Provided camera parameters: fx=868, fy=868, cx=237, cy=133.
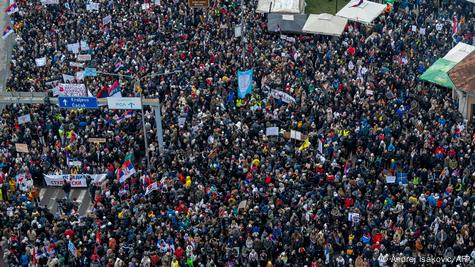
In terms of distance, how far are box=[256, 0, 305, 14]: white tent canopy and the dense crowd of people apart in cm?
85

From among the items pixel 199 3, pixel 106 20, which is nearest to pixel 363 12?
pixel 199 3

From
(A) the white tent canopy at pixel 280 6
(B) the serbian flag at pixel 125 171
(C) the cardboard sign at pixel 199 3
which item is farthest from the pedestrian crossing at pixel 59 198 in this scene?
(A) the white tent canopy at pixel 280 6

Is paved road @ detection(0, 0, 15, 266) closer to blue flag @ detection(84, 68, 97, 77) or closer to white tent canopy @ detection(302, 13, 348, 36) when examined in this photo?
blue flag @ detection(84, 68, 97, 77)

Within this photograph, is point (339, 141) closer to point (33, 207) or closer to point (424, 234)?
point (424, 234)

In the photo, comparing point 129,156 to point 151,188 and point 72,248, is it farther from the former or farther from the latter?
point 72,248

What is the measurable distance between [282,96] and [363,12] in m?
11.1

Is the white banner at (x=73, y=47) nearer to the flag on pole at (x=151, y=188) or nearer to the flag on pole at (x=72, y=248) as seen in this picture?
the flag on pole at (x=151, y=188)

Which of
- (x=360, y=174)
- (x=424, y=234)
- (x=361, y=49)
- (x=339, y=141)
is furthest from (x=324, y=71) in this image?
(x=424, y=234)

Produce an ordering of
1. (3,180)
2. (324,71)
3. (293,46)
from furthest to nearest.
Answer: (293,46) → (324,71) → (3,180)

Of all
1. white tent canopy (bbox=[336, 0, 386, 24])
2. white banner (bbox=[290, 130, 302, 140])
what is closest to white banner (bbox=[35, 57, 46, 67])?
white banner (bbox=[290, 130, 302, 140])

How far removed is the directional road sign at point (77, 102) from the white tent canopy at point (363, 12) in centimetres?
1827

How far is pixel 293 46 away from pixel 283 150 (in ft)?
40.0

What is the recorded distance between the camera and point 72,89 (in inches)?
1609

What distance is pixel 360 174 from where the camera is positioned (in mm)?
35625
